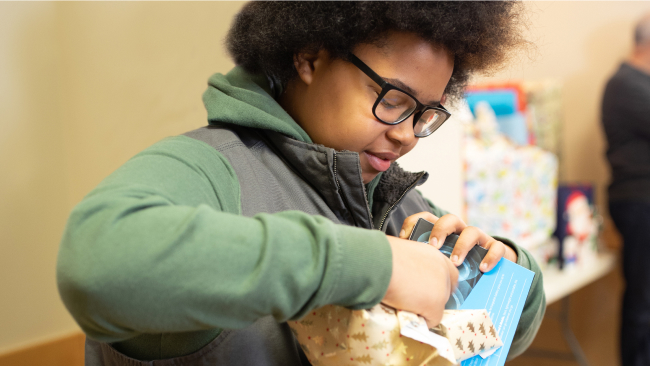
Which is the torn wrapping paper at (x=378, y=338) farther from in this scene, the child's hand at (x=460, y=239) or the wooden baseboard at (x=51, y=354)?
the wooden baseboard at (x=51, y=354)

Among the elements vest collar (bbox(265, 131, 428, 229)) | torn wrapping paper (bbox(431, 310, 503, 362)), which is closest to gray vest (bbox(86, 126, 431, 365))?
vest collar (bbox(265, 131, 428, 229))

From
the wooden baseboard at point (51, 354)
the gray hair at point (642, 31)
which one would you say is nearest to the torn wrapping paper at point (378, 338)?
the wooden baseboard at point (51, 354)

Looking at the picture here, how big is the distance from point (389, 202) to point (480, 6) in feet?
1.17

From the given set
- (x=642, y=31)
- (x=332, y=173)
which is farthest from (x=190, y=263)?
(x=642, y=31)

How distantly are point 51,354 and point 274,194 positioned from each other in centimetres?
132

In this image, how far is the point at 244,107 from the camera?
0.71 m

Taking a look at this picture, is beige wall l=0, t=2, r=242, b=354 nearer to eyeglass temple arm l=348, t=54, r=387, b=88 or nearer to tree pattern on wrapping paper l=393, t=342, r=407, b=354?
eyeglass temple arm l=348, t=54, r=387, b=88

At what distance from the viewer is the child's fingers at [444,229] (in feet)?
2.24

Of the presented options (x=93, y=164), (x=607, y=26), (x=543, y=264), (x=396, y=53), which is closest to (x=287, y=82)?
(x=396, y=53)

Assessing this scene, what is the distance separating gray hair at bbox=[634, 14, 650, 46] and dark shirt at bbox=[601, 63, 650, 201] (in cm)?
15

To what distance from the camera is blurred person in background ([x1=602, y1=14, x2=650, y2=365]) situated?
2221 millimetres

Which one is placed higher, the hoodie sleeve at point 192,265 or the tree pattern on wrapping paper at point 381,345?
the hoodie sleeve at point 192,265

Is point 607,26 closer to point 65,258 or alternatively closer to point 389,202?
point 389,202

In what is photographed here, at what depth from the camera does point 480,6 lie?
0.80m
